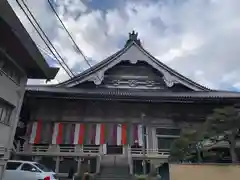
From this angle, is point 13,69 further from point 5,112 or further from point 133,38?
point 133,38

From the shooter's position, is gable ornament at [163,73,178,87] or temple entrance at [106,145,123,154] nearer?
temple entrance at [106,145,123,154]

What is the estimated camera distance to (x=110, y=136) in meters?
17.2

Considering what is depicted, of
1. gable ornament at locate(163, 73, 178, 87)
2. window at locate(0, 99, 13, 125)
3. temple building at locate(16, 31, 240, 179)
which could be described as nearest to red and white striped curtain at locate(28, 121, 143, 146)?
temple building at locate(16, 31, 240, 179)

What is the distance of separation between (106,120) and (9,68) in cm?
980

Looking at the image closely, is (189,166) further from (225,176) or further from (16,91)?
(16,91)

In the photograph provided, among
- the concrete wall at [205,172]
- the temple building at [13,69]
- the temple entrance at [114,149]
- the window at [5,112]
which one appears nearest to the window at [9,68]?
the temple building at [13,69]

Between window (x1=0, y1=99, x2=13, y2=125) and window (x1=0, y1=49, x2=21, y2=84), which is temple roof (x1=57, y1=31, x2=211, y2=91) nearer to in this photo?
window (x1=0, y1=49, x2=21, y2=84)

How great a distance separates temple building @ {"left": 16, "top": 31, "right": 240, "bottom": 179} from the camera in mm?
16469

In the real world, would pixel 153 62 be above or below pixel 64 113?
above

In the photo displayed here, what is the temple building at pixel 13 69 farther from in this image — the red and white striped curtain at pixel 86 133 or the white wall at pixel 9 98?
the red and white striped curtain at pixel 86 133

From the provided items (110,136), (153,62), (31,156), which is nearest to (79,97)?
(110,136)

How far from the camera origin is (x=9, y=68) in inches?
351

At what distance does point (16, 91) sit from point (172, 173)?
752 cm

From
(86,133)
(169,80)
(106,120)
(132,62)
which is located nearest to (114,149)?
(106,120)
